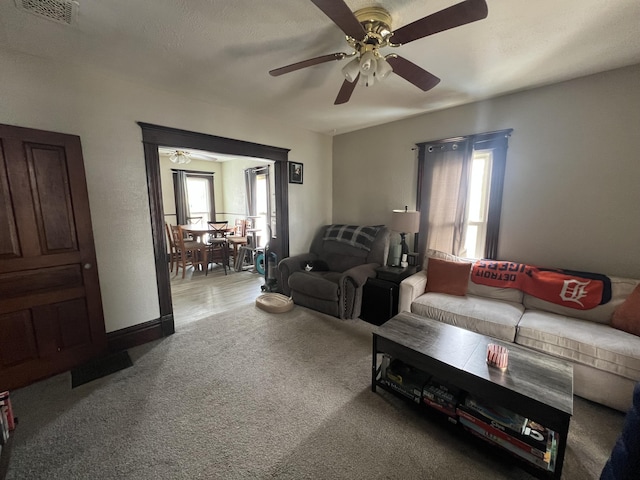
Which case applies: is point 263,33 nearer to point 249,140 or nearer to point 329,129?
point 249,140

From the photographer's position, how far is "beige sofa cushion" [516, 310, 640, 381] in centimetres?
167

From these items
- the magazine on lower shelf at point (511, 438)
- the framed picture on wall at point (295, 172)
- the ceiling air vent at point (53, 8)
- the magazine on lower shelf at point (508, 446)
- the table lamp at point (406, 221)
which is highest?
the ceiling air vent at point (53, 8)

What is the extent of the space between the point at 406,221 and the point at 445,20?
2.09m

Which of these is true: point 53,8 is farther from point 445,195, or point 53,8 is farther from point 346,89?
point 445,195

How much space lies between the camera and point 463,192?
2.98m

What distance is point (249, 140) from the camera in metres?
3.32

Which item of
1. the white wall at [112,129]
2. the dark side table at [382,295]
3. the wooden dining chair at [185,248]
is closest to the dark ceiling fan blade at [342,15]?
the white wall at [112,129]

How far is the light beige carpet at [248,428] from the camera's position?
1.38 meters

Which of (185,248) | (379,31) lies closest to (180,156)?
(185,248)

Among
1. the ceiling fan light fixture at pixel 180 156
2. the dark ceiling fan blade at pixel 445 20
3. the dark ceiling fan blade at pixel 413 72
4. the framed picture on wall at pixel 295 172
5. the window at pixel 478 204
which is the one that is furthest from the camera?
the ceiling fan light fixture at pixel 180 156

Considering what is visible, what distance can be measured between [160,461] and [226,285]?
10.3ft

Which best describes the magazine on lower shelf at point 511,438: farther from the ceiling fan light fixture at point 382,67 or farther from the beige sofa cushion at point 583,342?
the ceiling fan light fixture at point 382,67

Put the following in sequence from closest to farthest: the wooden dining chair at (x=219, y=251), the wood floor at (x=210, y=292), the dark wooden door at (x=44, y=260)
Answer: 1. the dark wooden door at (x=44, y=260)
2. the wood floor at (x=210, y=292)
3. the wooden dining chair at (x=219, y=251)

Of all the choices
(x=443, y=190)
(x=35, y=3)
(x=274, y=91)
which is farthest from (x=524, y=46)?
(x=35, y=3)
